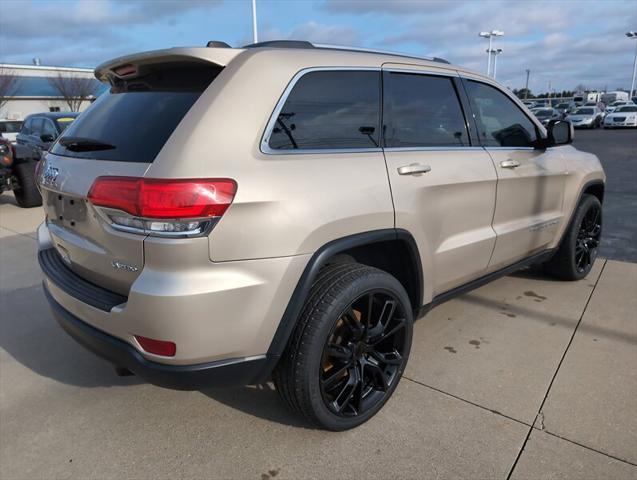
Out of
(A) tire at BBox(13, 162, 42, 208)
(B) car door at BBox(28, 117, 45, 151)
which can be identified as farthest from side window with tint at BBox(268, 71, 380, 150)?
(B) car door at BBox(28, 117, 45, 151)

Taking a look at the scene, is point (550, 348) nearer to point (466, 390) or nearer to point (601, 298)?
point (466, 390)

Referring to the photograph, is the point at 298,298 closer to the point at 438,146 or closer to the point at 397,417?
the point at 397,417

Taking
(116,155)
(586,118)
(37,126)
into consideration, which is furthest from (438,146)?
(586,118)

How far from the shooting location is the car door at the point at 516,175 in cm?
334

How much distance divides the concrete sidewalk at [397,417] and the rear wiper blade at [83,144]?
143 cm

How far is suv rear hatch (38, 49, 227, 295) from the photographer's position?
A: 2.04 metres

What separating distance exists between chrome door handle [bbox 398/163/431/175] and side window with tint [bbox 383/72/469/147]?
0.46ft

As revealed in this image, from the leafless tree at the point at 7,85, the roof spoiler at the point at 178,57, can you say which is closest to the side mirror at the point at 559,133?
the roof spoiler at the point at 178,57

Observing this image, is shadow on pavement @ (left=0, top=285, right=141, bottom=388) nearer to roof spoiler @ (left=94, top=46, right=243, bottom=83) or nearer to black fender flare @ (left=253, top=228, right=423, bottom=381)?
black fender flare @ (left=253, top=228, right=423, bottom=381)

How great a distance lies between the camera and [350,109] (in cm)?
249

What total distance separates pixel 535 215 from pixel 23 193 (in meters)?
8.40

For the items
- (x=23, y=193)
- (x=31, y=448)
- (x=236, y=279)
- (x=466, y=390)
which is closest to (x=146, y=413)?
(x=31, y=448)

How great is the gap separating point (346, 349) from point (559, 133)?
266 centimetres

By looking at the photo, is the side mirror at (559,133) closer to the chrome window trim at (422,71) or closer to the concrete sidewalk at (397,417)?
the chrome window trim at (422,71)
